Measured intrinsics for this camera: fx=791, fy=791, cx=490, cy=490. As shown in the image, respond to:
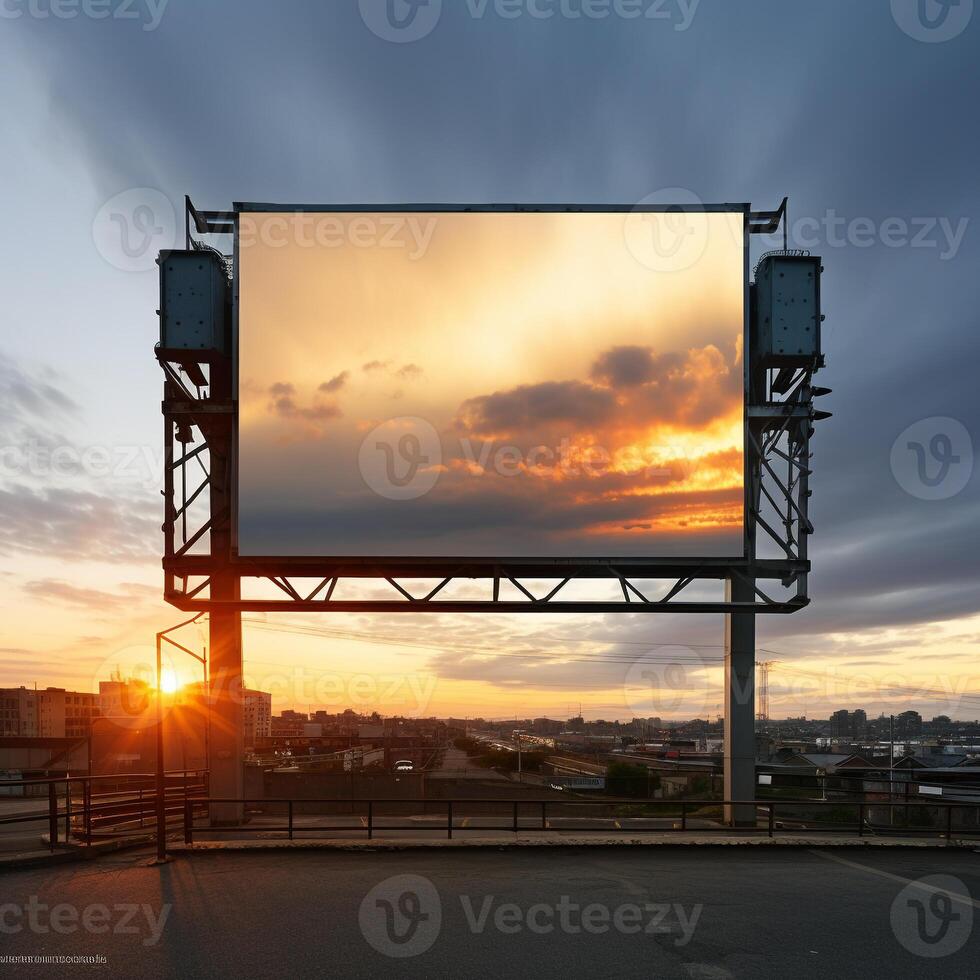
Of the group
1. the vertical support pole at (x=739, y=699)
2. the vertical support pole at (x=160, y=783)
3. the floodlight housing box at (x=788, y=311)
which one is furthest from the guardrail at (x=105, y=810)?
the floodlight housing box at (x=788, y=311)

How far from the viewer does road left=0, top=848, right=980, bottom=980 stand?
7.62 meters

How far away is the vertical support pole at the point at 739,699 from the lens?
60.2 ft

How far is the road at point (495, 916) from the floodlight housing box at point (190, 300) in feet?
36.5

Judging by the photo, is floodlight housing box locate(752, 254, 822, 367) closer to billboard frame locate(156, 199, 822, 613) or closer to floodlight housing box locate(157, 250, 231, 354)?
billboard frame locate(156, 199, 822, 613)

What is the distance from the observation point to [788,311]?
1905cm

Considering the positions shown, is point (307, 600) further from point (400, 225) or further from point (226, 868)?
point (400, 225)

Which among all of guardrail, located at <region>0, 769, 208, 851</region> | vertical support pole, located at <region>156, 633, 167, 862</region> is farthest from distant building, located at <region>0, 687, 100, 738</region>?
vertical support pole, located at <region>156, 633, 167, 862</region>

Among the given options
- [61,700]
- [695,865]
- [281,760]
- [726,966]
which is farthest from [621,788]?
A: [61,700]

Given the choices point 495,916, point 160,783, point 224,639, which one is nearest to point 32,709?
point 224,639

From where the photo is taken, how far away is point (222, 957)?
7.69 meters

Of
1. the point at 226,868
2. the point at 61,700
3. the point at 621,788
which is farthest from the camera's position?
the point at 61,700

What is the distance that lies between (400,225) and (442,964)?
638 inches

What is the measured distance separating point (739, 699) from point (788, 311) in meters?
9.35

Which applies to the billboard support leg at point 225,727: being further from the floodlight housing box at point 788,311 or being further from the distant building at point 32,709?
the distant building at point 32,709
